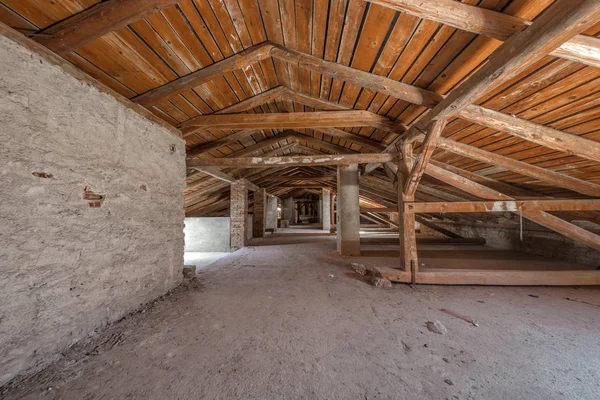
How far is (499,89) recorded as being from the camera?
6.90 feet

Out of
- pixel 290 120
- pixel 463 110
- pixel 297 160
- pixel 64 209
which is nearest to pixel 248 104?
pixel 290 120

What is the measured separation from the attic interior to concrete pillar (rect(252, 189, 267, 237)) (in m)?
5.88

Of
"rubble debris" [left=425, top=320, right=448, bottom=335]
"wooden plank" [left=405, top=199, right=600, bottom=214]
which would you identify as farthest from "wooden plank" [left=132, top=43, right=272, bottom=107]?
"rubble debris" [left=425, top=320, right=448, bottom=335]

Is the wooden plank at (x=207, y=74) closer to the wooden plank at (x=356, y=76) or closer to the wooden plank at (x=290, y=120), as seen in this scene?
the wooden plank at (x=356, y=76)

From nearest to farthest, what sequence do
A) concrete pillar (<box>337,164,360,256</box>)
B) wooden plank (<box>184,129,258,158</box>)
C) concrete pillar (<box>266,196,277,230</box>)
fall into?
wooden plank (<box>184,129,258,158</box>) → concrete pillar (<box>337,164,360,256</box>) → concrete pillar (<box>266,196,277,230</box>)

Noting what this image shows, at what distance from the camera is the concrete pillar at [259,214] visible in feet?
31.0

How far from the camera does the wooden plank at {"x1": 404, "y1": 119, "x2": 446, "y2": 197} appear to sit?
8.38 feet

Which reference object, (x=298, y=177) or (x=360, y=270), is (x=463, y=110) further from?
(x=298, y=177)

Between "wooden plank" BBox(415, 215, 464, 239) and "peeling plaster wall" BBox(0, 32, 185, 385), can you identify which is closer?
"peeling plaster wall" BBox(0, 32, 185, 385)

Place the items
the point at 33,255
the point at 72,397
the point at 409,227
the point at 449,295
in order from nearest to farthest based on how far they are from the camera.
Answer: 1. the point at 72,397
2. the point at 33,255
3. the point at 449,295
4. the point at 409,227

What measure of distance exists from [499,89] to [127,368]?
13.0 feet

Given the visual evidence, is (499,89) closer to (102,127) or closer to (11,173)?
(102,127)

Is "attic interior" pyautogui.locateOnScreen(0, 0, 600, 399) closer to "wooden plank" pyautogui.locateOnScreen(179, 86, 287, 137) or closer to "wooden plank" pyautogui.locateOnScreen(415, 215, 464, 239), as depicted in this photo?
"wooden plank" pyautogui.locateOnScreen(179, 86, 287, 137)

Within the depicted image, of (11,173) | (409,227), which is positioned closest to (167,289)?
(11,173)
